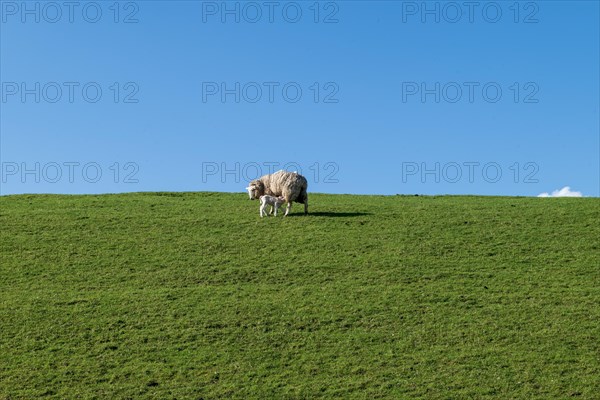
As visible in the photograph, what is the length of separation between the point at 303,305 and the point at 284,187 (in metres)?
11.8

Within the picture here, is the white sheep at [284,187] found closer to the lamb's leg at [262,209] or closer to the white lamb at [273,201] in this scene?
the white lamb at [273,201]

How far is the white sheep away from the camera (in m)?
36.9

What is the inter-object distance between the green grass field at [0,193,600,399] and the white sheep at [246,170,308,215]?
1.00 meters

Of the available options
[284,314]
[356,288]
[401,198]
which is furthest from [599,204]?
[284,314]

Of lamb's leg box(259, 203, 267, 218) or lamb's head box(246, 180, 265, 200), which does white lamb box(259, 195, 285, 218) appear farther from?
lamb's head box(246, 180, 265, 200)

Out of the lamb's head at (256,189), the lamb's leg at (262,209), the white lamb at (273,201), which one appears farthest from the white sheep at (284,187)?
the lamb's leg at (262,209)

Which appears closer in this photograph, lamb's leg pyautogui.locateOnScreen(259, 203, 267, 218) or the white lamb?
the white lamb

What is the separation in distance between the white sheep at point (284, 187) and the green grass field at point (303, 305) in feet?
3.29

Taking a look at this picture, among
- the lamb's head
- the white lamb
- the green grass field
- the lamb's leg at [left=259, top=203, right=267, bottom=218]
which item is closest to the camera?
the green grass field

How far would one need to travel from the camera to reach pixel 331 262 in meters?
30.6

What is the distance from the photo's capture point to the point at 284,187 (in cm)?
3728

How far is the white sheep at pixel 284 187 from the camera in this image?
3691cm

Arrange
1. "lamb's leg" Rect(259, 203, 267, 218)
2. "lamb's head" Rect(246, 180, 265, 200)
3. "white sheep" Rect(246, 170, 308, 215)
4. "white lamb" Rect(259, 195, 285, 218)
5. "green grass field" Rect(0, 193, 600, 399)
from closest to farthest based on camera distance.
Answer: "green grass field" Rect(0, 193, 600, 399)
"white sheep" Rect(246, 170, 308, 215)
"white lamb" Rect(259, 195, 285, 218)
"lamb's leg" Rect(259, 203, 267, 218)
"lamb's head" Rect(246, 180, 265, 200)

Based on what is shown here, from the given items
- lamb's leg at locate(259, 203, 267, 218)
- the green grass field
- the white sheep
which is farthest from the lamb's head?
lamb's leg at locate(259, 203, 267, 218)
